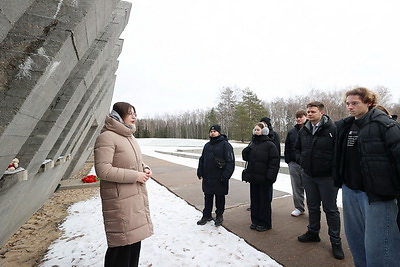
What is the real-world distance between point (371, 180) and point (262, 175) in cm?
194

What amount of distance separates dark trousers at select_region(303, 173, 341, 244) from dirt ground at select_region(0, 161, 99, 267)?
4.34 m

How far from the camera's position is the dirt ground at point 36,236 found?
10.5 feet

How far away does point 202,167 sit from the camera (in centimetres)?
450

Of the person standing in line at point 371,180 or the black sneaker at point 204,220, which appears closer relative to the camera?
the person standing in line at point 371,180

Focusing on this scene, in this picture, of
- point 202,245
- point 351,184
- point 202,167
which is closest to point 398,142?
point 351,184

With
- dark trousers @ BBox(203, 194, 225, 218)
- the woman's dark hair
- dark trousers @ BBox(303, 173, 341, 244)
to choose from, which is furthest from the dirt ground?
dark trousers @ BBox(303, 173, 341, 244)

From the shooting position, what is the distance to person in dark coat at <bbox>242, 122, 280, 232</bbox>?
386 cm

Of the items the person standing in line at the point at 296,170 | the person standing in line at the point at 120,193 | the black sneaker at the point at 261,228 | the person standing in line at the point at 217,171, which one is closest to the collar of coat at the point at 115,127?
the person standing in line at the point at 120,193

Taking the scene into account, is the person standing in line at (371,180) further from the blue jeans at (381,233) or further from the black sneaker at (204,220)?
the black sneaker at (204,220)

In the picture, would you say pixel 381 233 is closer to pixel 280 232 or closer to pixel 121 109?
pixel 280 232

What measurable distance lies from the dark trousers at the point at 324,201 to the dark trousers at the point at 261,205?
2.32 feet

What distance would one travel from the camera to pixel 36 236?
4008mm

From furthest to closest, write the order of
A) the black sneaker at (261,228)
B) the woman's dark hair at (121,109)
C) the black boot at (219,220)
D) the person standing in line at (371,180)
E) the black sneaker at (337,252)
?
the black boot at (219,220) < the black sneaker at (261,228) < the black sneaker at (337,252) < the woman's dark hair at (121,109) < the person standing in line at (371,180)

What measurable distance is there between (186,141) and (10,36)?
39811 mm
